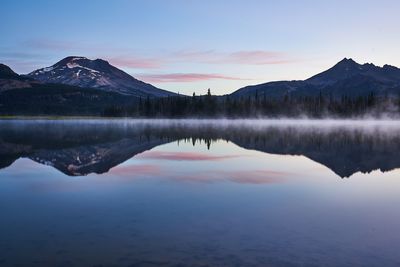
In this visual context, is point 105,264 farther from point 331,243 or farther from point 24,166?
point 24,166

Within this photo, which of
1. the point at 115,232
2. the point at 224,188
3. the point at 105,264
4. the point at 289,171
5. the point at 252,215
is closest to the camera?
the point at 105,264

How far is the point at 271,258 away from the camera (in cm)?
1109

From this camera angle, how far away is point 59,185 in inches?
906

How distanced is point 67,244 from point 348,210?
36.3 ft

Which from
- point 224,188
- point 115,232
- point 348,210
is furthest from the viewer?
point 224,188

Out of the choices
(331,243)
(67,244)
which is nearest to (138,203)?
(67,244)

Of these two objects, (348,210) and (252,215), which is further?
(348,210)

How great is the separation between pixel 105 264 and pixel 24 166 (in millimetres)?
22883

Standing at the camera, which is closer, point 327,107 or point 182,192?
point 182,192

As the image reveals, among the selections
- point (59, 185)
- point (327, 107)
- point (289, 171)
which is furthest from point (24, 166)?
point (327, 107)

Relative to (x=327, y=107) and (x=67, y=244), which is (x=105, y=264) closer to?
(x=67, y=244)

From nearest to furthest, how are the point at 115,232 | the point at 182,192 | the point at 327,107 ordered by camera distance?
1. the point at 115,232
2. the point at 182,192
3. the point at 327,107

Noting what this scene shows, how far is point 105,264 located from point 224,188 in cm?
1242

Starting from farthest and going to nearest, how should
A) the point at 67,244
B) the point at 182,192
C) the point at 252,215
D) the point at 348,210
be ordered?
the point at 182,192 → the point at 348,210 → the point at 252,215 → the point at 67,244
